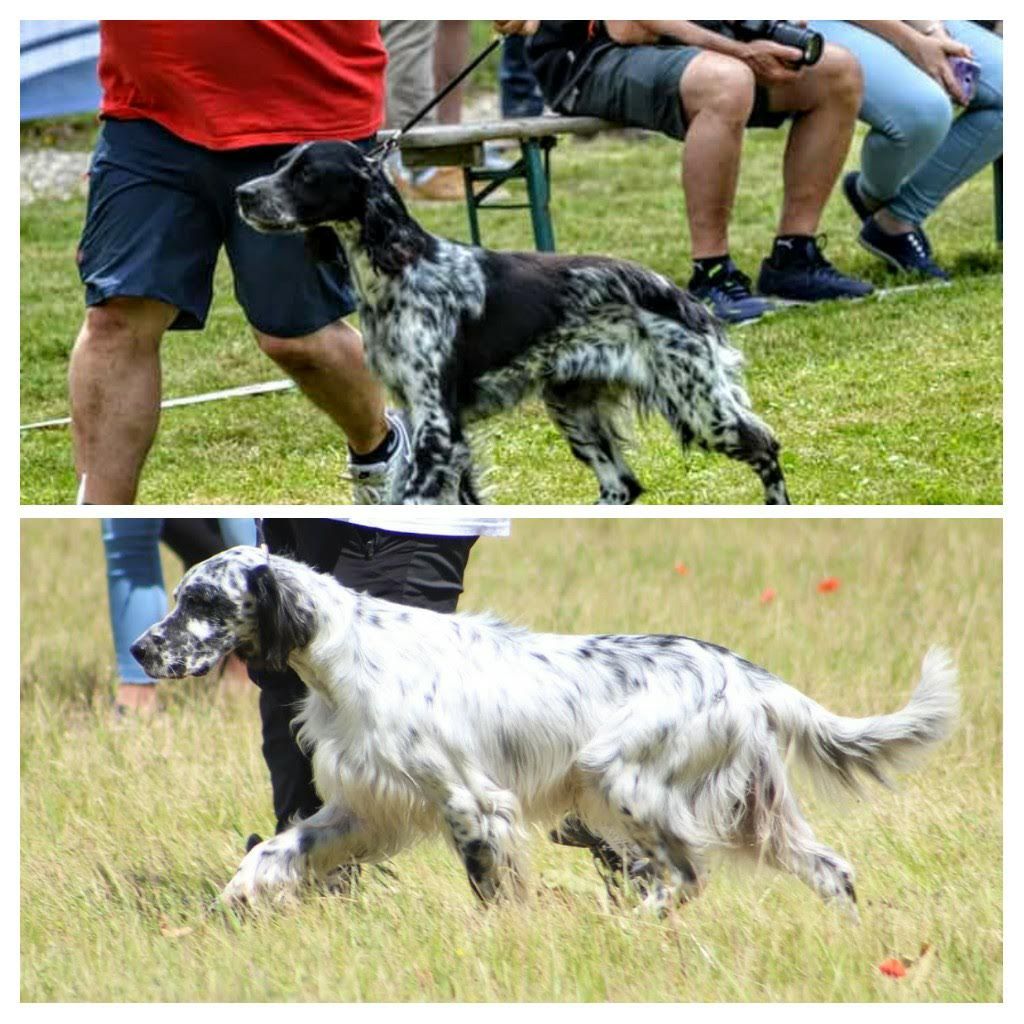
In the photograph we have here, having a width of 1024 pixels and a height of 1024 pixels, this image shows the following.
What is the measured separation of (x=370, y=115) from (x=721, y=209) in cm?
273

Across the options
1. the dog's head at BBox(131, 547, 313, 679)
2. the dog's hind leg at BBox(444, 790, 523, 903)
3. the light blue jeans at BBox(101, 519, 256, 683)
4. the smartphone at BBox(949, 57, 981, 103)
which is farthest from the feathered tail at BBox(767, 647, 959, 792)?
the smartphone at BBox(949, 57, 981, 103)

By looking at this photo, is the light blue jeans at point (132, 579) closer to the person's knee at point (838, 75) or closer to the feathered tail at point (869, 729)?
the feathered tail at point (869, 729)

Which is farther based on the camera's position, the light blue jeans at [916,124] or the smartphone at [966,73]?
the smartphone at [966,73]

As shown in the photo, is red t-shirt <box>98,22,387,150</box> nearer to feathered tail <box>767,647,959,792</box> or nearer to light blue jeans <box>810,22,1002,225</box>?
feathered tail <box>767,647,959,792</box>

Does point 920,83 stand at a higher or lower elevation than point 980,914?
higher

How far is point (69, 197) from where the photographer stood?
10875mm

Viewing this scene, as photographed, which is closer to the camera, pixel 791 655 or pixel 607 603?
pixel 791 655

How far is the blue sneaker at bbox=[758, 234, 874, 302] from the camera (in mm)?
7258

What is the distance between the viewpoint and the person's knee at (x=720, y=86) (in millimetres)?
6723

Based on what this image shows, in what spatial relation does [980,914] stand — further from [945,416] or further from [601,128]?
[601,128]

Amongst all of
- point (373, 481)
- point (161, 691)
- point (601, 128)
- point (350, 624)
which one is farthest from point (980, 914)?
point (601, 128)

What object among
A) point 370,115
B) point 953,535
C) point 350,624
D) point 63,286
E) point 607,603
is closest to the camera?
point 350,624

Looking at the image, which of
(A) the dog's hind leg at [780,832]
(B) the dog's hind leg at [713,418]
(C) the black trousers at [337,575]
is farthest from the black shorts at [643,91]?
(A) the dog's hind leg at [780,832]

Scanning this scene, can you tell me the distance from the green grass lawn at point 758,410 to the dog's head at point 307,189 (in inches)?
32.2
